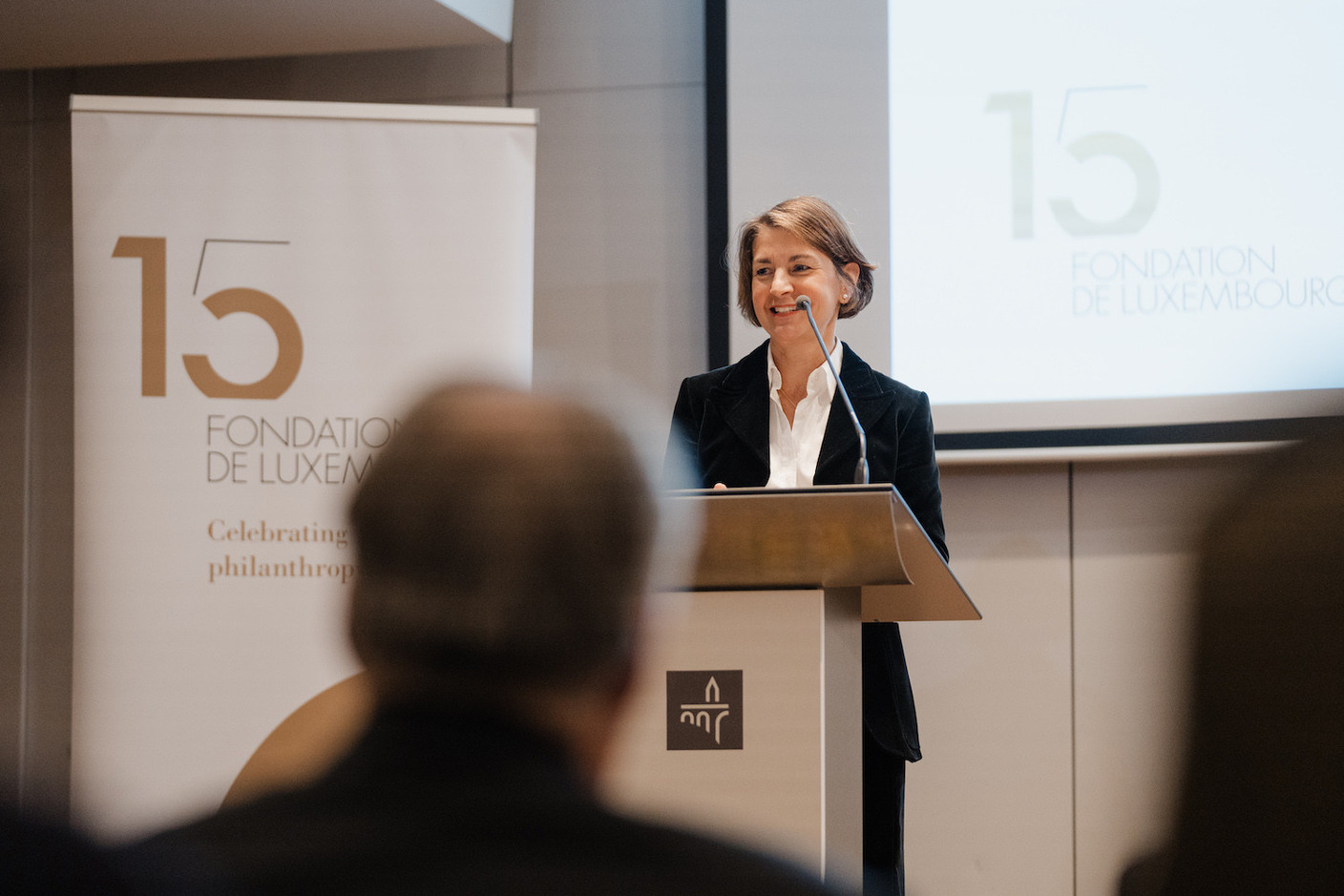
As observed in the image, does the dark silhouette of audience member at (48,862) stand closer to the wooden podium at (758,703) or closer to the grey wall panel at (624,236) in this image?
the wooden podium at (758,703)

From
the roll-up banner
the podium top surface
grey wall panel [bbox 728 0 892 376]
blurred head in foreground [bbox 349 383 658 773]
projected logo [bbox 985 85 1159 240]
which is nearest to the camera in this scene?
blurred head in foreground [bbox 349 383 658 773]

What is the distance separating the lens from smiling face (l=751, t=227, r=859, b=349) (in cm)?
222

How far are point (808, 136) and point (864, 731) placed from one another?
6.11 feet

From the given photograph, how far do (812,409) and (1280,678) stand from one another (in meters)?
1.68

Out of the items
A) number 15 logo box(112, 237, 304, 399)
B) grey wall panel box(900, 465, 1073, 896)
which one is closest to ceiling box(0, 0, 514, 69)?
number 15 logo box(112, 237, 304, 399)

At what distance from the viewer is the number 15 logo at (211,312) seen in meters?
2.86

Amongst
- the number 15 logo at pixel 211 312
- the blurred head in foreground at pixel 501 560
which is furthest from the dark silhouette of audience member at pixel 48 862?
the number 15 logo at pixel 211 312

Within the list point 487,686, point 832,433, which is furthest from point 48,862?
point 832,433

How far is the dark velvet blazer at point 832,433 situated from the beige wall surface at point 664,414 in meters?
0.99

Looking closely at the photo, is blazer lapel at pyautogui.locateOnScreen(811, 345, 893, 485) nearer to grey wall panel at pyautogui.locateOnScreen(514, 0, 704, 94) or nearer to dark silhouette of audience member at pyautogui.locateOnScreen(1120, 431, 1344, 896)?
dark silhouette of audience member at pyautogui.locateOnScreen(1120, 431, 1344, 896)

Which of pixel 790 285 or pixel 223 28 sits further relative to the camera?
pixel 223 28

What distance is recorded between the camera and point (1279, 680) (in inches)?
21.0

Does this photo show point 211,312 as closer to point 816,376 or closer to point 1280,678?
point 816,376

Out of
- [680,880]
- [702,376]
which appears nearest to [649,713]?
[680,880]
